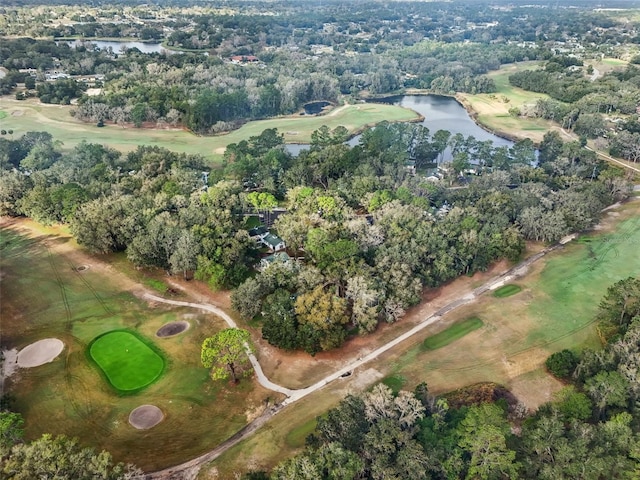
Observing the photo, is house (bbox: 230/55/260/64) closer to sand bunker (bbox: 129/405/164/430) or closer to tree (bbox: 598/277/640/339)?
sand bunker (bbox: 129/405/164/430)

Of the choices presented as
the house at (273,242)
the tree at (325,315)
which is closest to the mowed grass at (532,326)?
the tree at (325,315)

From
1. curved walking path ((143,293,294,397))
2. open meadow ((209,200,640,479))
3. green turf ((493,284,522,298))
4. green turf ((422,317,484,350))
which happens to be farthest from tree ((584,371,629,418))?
curved walking path ((143,293,294,397))

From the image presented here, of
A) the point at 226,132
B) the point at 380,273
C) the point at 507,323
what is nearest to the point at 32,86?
the point at 226,132

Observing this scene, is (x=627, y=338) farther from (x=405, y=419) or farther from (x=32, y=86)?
(x=32, y=86)

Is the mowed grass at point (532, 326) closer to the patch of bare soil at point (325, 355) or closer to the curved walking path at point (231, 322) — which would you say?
the patch of bare soil at point (325, 355)

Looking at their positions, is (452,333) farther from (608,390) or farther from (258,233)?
(258,233)

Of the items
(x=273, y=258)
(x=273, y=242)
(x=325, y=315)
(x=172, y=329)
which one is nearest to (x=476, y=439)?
(x=325, y=315)
